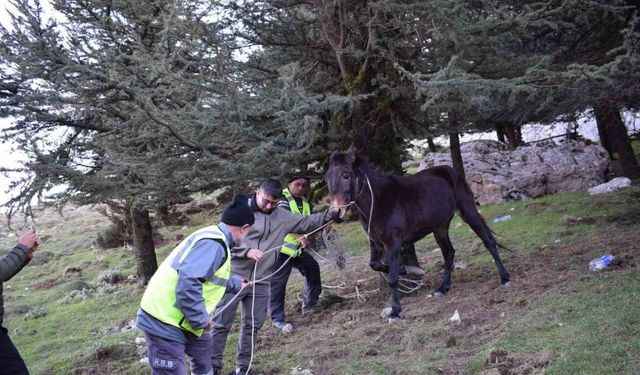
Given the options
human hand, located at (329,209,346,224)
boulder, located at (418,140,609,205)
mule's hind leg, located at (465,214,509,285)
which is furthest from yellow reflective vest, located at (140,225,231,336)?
boulder, located at (418,140,609,205)

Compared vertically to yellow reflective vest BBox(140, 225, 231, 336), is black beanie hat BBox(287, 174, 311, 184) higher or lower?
higher

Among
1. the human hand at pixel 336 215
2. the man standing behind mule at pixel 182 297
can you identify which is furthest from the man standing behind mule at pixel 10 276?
the human hand at pixel 336 215

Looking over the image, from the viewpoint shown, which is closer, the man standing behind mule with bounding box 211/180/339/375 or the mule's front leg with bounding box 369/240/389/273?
the man standing behind mule with bounding box 211/180/339/375

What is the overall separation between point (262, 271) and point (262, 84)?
11.7 ft

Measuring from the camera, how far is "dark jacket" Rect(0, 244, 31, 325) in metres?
4.48

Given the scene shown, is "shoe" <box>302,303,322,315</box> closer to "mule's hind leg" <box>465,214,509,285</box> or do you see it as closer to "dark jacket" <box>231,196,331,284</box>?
"dark jacket" <box>231,196,331,284</box>

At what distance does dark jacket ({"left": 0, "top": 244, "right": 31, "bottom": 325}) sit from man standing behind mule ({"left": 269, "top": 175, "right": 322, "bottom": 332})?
11.2 feet

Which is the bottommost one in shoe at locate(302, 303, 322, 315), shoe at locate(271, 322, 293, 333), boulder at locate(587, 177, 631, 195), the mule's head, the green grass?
boulder at locate(587, 177, 631, 195)

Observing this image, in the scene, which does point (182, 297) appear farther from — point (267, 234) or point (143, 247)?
point (143, 247)

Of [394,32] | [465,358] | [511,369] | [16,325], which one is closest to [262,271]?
[465,358]

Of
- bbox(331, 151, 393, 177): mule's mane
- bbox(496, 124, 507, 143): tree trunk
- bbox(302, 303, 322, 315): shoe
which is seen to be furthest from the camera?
bbox(496, 124, 507, 143): tree trunk

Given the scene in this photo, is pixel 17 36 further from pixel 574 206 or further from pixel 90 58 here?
pixel 574 206

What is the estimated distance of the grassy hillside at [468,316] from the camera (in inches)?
198

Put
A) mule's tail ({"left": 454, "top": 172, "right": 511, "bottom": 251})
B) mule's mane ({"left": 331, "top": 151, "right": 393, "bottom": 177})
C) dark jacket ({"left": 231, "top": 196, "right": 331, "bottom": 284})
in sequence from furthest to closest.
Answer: mule's tail ({"left": 454, "top": 172, "right": 511, "bottom": 251}), mule's mane ({"left": 331, "top": 151, "right": 393, "bottom": 177}), dark jacket ({"left": 231, "top": 196, "right": 331, "bottom": 284})
